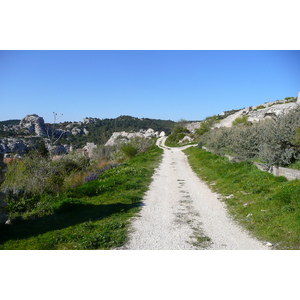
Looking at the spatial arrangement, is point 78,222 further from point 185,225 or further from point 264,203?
point 264,203

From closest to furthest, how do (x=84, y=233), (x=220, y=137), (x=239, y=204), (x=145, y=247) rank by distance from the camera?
(x=145, y=247)
(x=84, y=233)
(x=239, y=204)
(x=220, y=137)

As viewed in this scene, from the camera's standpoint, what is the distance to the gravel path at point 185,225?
5500mm

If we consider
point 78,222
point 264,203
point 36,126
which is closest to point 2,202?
point 78,222

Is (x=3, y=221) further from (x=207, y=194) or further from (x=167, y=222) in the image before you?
(x=207, y=194)

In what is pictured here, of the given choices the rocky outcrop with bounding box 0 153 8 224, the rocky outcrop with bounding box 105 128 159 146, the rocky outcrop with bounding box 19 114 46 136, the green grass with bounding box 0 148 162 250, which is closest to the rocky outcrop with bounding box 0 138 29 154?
the rocky outcrop with bounding box 19 114 46 136

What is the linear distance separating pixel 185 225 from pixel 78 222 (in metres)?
2.98

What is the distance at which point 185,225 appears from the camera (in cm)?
673

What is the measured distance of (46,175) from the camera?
11.3 m

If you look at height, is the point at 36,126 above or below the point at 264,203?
→ above

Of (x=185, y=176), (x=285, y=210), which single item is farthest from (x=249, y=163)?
(x=285, y=210)

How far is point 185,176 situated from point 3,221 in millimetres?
10252

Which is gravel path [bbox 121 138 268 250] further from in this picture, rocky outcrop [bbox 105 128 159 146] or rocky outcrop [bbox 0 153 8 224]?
rocky outcrop [bbox 105 128 159 146]

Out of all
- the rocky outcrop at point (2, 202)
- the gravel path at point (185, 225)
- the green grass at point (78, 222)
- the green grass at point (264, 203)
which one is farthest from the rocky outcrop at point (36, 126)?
the green grass at point (264, 203)

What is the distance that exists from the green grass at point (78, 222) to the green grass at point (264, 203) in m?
3.25
